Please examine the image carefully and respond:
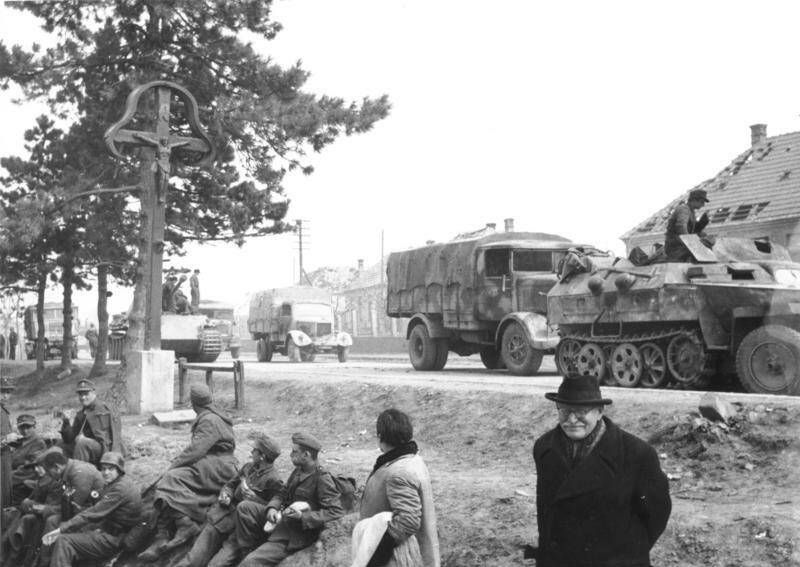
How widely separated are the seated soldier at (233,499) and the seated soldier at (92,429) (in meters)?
2.70

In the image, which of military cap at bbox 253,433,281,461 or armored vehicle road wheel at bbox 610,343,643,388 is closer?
military cap at bbox 253,433,281,461

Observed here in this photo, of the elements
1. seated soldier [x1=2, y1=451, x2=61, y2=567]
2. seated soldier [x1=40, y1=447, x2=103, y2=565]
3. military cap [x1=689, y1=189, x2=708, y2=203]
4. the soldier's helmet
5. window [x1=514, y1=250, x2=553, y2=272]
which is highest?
military cap [x1=689, y1=189, x2=708, y2=203]

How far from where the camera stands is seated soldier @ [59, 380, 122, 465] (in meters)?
10.6

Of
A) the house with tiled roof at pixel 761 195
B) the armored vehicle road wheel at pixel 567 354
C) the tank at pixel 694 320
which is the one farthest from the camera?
the house with tiled roof at pixel 761 195

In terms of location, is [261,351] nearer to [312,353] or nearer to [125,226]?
[312,353]

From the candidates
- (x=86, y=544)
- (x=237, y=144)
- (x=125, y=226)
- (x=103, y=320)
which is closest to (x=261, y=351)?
(x=103, y=320)

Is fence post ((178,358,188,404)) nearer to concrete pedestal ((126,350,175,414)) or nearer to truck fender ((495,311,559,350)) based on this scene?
concrete pedestal ((126,350,175,414))

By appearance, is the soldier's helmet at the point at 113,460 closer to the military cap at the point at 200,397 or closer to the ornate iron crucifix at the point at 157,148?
the military cap at the point at 200,397

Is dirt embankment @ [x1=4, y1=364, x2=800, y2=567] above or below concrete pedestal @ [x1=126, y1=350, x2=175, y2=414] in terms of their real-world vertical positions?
below

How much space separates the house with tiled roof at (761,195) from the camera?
57.1 ft

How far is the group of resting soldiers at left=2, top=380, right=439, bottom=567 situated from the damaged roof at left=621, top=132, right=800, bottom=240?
39.7 feet

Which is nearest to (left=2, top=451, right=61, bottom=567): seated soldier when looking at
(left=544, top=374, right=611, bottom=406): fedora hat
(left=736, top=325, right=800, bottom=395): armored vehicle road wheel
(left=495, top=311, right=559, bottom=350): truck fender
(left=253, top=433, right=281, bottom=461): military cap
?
(left=253, top=433, right=281, bottom=461): military cap

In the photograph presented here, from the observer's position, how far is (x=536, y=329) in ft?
55.5

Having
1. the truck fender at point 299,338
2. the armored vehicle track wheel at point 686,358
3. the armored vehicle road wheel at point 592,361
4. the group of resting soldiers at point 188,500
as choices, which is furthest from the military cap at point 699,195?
the truck fender at point 299,338
